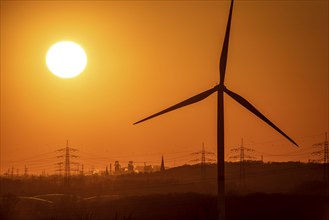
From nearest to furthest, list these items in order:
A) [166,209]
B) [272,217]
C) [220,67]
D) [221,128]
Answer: [221,128] → [220,67] → [272,217] → [166,209]

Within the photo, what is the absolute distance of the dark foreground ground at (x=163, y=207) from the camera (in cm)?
11899

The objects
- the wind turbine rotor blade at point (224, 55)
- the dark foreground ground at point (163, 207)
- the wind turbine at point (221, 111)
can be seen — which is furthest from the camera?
the dark foreground ground at point (163, 207)

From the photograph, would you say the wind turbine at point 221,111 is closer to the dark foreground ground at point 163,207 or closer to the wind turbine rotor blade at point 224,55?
the wind turbine rotor blade at point 224,55

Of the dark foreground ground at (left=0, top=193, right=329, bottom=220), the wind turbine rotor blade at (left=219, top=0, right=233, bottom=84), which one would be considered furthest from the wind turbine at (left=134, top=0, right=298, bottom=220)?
the dark foreground ground at (left=0, top=193, right=329, bottom=220)

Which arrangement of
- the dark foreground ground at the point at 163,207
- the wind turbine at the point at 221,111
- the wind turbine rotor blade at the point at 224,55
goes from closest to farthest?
1. the wind turbine at the point at 221,111
2. the wind turbine rotor blade at the point at 224,55
3. the dark foreground ground at the point at 163,207

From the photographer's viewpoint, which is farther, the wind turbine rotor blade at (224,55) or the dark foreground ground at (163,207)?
the dark foreground ground at (163,207)

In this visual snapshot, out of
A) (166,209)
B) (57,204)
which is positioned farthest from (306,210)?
(57,204)

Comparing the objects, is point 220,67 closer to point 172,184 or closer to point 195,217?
point 195,217

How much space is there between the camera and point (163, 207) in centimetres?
13450

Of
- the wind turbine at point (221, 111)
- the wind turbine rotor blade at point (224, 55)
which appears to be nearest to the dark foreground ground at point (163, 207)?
the wind turbine at point (221, 111)

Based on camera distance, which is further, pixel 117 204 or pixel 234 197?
pixel 117 204

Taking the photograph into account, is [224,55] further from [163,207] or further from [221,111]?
[163,207]

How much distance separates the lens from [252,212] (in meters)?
122

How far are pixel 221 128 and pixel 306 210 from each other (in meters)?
69.2
